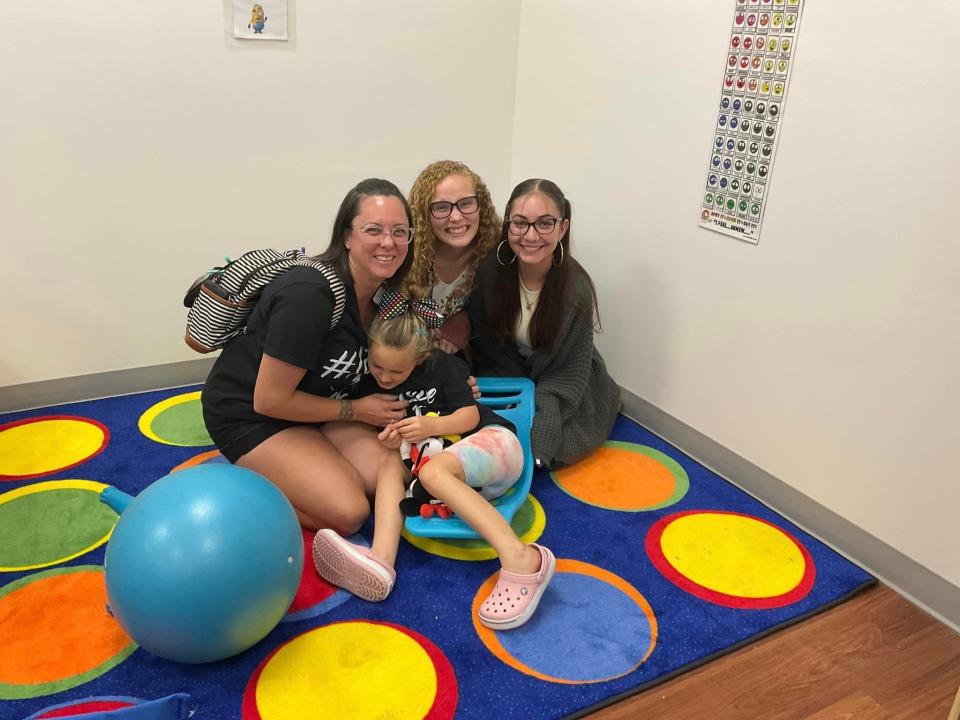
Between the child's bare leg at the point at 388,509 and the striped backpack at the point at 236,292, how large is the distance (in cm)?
42

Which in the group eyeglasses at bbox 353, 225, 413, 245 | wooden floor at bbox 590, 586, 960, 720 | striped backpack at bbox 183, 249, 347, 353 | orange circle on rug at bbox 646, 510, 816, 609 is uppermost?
eyeglasses at bbox 353, 225, 413, 245

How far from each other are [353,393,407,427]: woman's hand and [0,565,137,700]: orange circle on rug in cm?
72

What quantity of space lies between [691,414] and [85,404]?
6.69 ft

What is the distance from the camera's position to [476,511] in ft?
6.00

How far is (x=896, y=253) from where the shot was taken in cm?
180

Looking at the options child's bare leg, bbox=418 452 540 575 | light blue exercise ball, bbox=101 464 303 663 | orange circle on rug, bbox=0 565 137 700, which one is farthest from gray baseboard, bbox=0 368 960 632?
light blue exercise ball, bbox=101 464 303 663

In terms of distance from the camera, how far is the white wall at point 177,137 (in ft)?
7.60

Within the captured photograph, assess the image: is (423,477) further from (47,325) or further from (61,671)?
(47,325)

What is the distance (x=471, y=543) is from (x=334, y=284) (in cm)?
75

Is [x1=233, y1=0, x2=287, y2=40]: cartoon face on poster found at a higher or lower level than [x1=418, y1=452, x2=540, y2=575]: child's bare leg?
higher

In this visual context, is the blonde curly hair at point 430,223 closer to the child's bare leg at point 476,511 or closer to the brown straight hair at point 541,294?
the brown straight hair at point 541,294

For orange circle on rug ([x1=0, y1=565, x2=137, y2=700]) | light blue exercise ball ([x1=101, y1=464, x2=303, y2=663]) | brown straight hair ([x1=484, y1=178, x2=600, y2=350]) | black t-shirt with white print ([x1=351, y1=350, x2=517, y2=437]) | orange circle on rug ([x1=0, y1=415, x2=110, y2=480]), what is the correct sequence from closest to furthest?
light blue exercise ball ([x1=101, y1=464, x2=303, y2=663]), orange circle on rug ([x1=0, y1=565, x2=137, y2=700]), black t-shirt with white print ([x1=351, y1=350, x2=517, y2=437]), orange circle on rug ([x1=0, y1=415, x2=110, y2=480]), brown straight hair ([x1=484, y1=178, x2=600, y2=350])

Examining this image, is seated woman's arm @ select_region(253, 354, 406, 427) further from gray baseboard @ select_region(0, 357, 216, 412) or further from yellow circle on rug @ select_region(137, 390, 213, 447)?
gray baseboard @ select_region(0, 357, 216, 412)

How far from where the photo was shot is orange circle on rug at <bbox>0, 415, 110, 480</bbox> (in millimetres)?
2182
